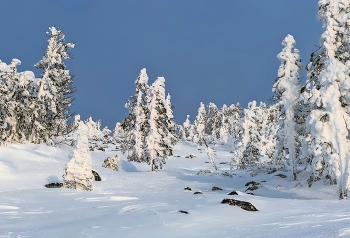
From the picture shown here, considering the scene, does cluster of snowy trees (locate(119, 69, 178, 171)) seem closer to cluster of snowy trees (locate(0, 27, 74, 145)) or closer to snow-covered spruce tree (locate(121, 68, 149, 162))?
snow-covered spruce tree (locate(121, 68, 149, 162))

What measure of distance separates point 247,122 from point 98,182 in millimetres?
26055

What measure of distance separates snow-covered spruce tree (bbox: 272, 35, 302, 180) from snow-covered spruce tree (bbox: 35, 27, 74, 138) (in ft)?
67.9

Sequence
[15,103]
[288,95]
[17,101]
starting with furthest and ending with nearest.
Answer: [17,101]
[15,103]
[288,95]

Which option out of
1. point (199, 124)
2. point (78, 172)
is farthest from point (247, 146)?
point (199, 124)

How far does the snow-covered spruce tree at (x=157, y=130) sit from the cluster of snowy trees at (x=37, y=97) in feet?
30.6

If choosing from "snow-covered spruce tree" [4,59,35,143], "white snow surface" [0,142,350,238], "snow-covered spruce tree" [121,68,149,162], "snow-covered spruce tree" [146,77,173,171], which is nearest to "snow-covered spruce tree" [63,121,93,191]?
"white snow surface" [0,142,350,238]

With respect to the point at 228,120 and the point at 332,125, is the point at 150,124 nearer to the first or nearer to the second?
the point at 332,125

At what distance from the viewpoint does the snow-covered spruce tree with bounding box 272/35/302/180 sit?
23.5 metres

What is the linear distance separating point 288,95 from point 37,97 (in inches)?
886

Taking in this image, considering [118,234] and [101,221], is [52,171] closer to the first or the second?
[101,221]

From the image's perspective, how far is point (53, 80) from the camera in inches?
1298

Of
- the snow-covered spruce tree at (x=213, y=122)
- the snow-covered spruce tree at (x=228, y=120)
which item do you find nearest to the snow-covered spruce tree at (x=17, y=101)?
the snow-covered spruce tree at (x=228, y=120)

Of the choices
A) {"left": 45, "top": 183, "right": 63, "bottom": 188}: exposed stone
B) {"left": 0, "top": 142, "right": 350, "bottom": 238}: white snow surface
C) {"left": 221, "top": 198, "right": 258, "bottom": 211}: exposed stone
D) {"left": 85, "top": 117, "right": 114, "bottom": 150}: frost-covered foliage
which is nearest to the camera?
{"left": 0, "top": 142, "right": 350, "bottom": 238}: white snow surface

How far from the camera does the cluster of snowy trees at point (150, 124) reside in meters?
31.7
